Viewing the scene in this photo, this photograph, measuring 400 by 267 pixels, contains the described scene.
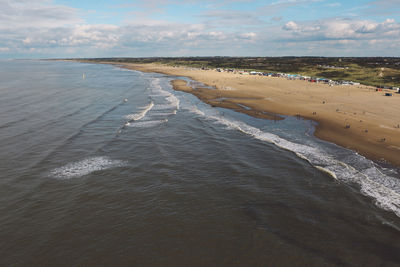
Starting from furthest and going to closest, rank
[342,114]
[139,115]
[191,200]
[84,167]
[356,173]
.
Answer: [139,115], [342,114], [84,167], [356,173], [191,200]

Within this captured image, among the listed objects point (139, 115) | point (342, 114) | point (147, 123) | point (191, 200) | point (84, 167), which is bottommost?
point (191, 200)

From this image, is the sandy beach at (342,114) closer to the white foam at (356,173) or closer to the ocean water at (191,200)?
the ocean water at (191,200)

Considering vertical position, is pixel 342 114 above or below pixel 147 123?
above

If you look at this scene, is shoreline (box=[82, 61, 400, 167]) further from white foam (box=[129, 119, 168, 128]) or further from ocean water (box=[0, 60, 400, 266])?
white foam (box=[129, 119, 168, 128])

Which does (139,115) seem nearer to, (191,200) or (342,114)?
(191,200)

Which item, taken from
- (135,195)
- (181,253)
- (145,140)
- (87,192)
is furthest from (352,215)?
(145,140)

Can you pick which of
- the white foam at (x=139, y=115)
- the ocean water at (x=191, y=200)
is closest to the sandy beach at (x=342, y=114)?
the ocean water at (x=191, y=200)

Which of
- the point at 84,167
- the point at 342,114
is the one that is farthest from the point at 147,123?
the point at 342,114
